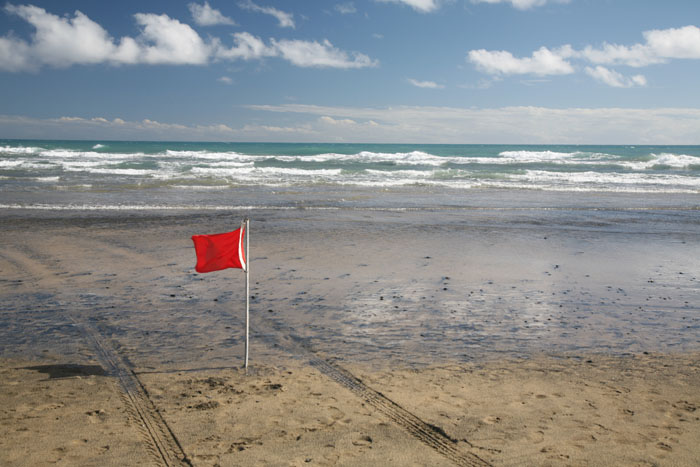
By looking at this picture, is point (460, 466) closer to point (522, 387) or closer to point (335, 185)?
point (522, 387)

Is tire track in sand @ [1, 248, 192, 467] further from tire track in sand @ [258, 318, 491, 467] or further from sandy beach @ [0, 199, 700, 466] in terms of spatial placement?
tire track in sand @ [258, 318, 491, 467]

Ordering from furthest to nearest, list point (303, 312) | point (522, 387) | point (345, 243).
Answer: point (345, 243) → point (303, 312) → point (522, 387)

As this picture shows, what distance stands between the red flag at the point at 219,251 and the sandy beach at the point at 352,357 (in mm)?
1147

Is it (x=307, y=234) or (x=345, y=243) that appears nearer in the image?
(x=345, y=243)

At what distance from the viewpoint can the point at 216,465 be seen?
3.82 meters

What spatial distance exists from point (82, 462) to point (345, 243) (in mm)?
8993

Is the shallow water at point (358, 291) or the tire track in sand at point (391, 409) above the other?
the shallow water at point (358, 291)

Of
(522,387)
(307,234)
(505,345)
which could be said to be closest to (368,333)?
(505,345)

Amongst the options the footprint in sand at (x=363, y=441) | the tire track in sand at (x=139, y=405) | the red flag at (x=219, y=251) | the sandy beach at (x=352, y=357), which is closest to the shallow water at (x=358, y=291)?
the sandy beach at (x=352, y=357)

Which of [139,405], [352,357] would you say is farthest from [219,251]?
[352,357]

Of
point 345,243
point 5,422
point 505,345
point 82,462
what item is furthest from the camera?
point 345,243

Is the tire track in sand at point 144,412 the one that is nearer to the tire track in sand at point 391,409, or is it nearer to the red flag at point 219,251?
the red flag at point 219,251

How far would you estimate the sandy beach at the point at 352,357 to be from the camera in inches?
163

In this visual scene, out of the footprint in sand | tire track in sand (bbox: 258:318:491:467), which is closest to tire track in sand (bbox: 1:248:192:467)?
the footprint in sand
